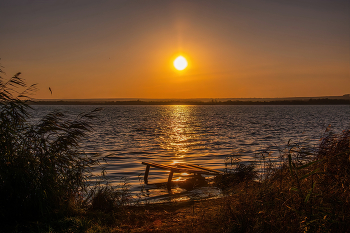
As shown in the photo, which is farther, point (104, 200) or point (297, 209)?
point (104, 200)

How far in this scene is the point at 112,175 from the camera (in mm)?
15195

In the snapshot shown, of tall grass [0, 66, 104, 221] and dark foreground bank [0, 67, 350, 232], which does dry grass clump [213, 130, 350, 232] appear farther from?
tall grass [0, 66, 104, 221]

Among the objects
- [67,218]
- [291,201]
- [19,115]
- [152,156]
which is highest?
[19,115]

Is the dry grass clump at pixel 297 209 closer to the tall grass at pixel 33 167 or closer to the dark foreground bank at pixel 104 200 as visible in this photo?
the dark foreground bank at pixel 104 200

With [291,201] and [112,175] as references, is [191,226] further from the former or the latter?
[112,175]

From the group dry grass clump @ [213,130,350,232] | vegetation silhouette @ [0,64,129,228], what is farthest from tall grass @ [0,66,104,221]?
dry grass clump @ [213,130,350,232]

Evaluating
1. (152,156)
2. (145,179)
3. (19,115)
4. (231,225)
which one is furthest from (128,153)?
(231,225)

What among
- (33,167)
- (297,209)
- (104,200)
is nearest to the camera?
(297,209)

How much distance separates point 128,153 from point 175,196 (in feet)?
39.3

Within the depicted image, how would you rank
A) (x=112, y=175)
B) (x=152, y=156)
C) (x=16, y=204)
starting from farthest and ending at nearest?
1. (x=152, y=156)
2. (x=112, y=175)
3. (x=16, y=204)

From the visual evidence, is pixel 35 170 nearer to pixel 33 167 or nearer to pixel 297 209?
pixel 33 167

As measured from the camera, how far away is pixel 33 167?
7.41 meters

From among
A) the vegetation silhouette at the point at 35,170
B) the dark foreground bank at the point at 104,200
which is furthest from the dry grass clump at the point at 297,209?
the vegetation silhouette at the point at 35,170

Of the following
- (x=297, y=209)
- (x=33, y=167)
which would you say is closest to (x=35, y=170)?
(x=33, y=167)
